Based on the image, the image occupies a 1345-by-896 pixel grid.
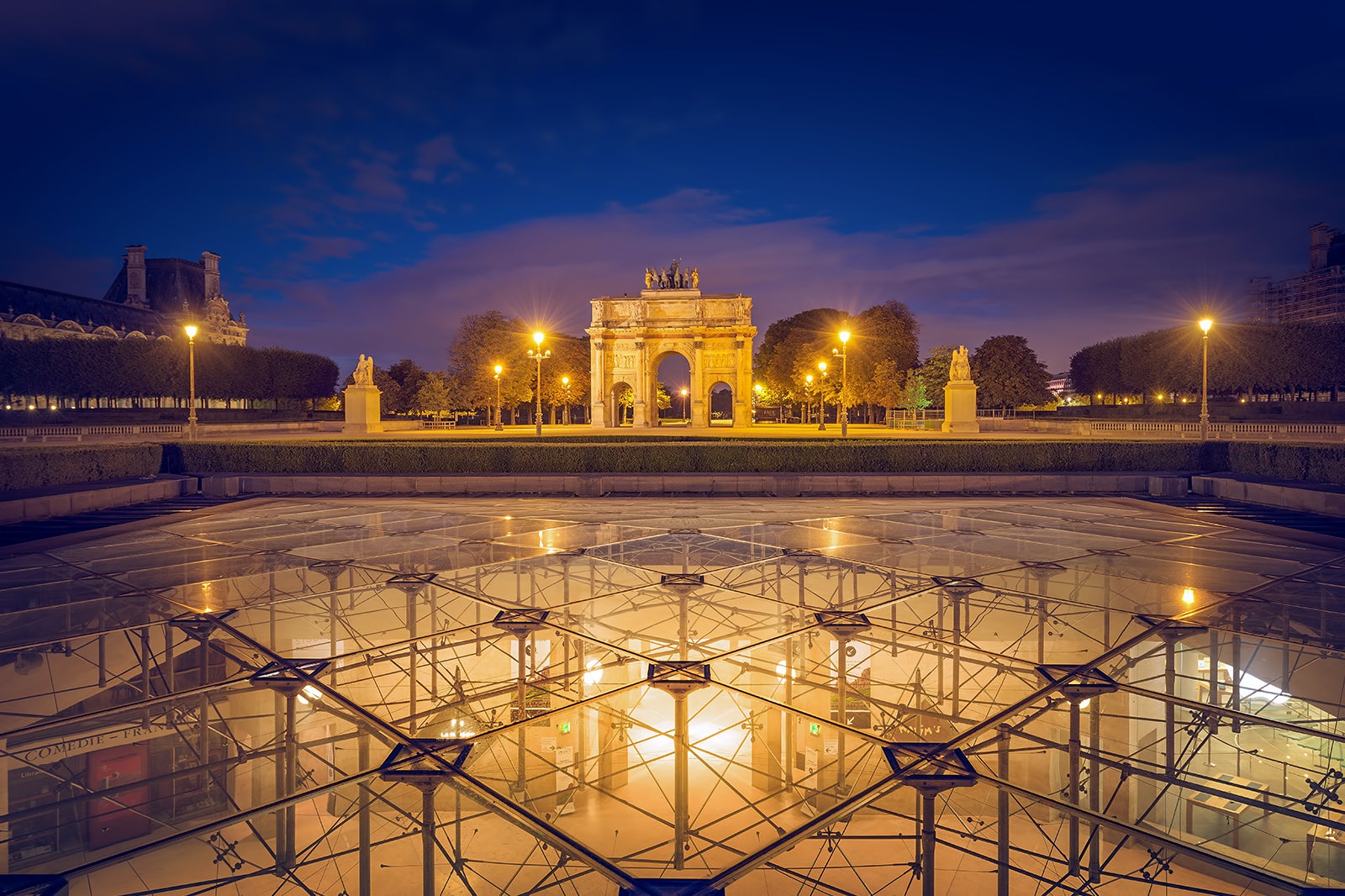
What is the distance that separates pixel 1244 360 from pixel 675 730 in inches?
2481

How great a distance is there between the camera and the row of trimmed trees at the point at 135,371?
52.4 meters

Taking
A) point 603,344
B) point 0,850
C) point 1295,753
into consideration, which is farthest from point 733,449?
point 603,344

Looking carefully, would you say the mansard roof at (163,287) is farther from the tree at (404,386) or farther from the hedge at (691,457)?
the hedge at (691,457)

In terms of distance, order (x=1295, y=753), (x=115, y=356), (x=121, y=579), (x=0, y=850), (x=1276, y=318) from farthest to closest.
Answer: (x=1276, y=318)
(x=115, y=356)
(x=121, y=579)
(x=1295, y=753)
(x=0, y=850)

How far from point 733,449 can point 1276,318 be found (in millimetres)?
95541

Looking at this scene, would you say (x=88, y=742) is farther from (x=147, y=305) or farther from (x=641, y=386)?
(x=147, y=305)

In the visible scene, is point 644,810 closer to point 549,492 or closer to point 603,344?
point 549,492

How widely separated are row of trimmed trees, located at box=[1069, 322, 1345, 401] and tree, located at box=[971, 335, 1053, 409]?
7.20m

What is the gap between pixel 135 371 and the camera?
183 ft

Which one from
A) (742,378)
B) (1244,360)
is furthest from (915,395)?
(1244,360)

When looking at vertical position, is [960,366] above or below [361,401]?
above

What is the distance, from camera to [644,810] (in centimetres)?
398

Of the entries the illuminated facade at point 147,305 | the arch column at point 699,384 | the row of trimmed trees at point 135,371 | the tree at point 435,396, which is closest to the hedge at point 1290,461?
the arch column at point 699,384

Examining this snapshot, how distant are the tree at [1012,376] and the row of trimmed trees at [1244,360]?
7.20 metres
